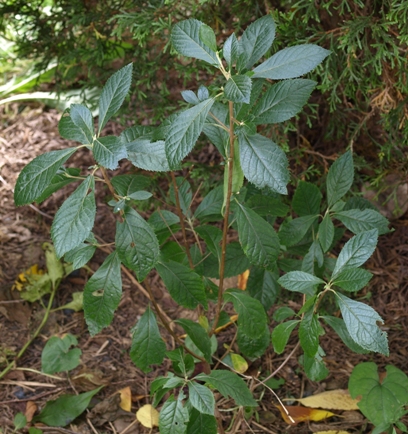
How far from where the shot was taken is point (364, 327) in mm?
1437

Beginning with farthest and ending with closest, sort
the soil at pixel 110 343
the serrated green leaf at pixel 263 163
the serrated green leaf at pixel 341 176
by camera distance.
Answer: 1. the soil at pixel 110 343
2. the serrated green leaf at pixel 341 176
3. the serrated green leaf at pixel 263 163

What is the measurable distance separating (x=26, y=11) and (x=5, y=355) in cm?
157

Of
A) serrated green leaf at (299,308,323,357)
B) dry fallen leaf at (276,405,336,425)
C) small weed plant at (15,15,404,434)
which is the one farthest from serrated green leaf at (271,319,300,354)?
dry fallen leaf at (276,405,336,425)

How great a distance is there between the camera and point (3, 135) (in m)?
3.21

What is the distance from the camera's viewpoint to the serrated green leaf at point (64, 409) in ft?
6.72

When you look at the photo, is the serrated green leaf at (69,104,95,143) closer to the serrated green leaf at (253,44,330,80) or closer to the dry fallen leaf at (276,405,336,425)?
the serrated green leaf at (253,44,330,80)

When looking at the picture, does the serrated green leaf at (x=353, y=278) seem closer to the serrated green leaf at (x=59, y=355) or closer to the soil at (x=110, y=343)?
the soil at (x=110, y=343)

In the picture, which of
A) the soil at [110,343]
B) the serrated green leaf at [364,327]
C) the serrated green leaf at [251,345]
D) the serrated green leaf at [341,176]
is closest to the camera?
the serrated green leaf at [364,327]

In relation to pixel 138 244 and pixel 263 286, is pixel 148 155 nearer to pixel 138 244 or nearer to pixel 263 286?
pixel 138 244

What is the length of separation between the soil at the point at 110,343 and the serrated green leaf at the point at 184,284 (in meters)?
0.49

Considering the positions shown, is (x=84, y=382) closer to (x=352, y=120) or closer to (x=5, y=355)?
(x=5, y=355)

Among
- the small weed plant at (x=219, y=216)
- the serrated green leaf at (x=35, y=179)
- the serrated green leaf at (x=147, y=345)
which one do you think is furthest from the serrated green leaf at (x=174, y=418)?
the serrated green leaf at (x=35, y=179)

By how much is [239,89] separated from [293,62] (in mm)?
199

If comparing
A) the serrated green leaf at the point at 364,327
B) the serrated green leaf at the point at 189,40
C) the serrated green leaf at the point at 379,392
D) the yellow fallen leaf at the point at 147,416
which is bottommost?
the serrated green leaf at the point at 379,392
